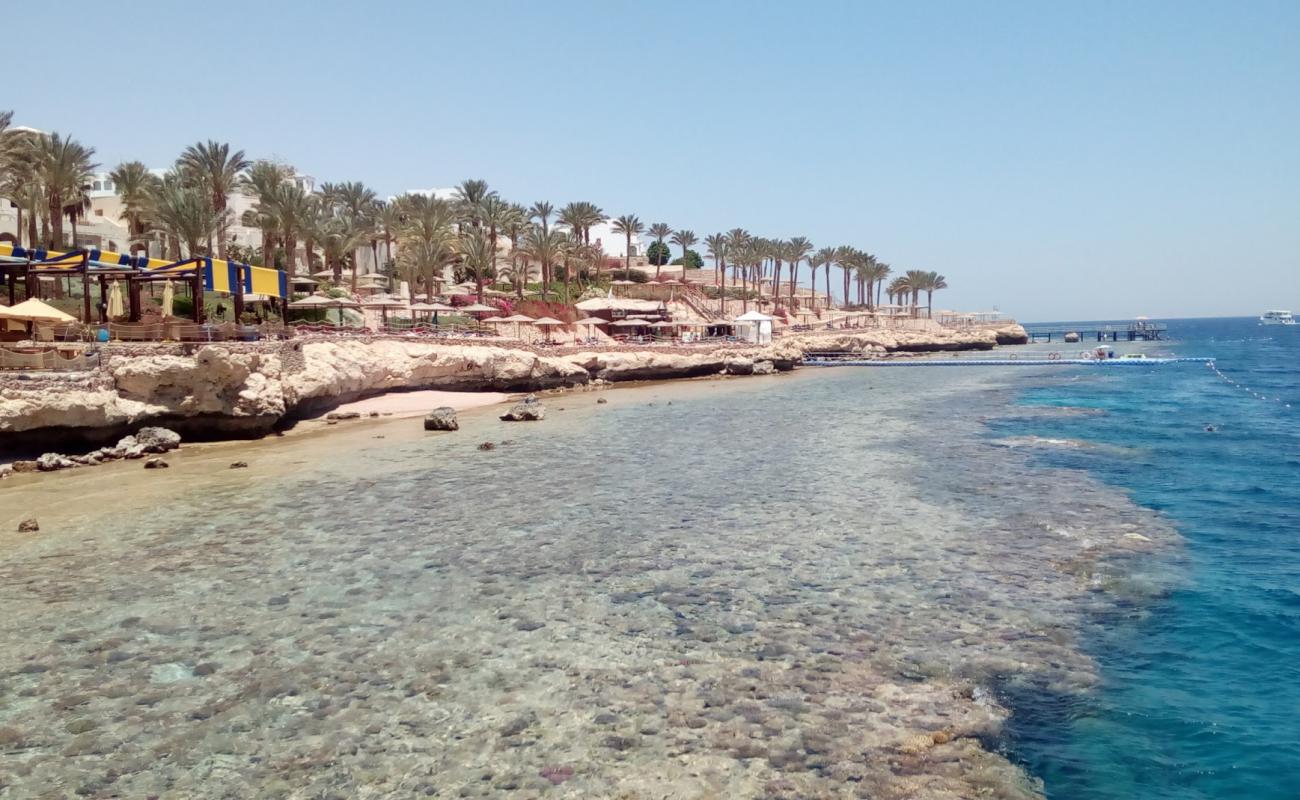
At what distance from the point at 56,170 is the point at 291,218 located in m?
11.0

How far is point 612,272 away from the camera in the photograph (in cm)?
8606

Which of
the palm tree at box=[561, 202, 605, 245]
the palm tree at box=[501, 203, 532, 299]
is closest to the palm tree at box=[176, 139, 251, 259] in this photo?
the palm tree at box=[501, 203, 532, 299]

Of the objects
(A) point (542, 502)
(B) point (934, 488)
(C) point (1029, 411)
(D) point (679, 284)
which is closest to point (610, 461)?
(A) point (542, 502)

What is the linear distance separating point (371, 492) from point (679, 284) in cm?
6183

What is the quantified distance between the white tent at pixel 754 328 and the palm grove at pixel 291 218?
42.1 ft

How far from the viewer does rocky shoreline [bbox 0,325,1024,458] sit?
846 inches

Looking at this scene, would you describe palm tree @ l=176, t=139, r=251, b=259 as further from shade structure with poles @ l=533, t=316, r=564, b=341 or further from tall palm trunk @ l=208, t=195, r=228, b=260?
shade structure with poles @ l=533, t=316, r=564, b=341

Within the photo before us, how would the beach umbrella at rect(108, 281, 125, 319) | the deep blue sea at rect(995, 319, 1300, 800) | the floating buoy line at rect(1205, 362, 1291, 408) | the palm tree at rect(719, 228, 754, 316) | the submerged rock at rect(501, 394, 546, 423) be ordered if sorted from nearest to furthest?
the deep blue sea at rect(995, 319, 1300, 800) < the beach umbrella at rect(108, 281, 125, 319) < the submerged rock at rect(501, 394, 546, 423) < the floating buoy line at rect(1205, 362, 1291, 408) < the palm tree at rect(719, 228, 754, 316)

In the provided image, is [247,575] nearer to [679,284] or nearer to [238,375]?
[238,375]

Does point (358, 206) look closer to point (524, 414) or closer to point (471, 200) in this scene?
point (471, 200)

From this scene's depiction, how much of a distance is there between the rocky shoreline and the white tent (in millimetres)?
21340

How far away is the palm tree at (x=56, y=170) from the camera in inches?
1581

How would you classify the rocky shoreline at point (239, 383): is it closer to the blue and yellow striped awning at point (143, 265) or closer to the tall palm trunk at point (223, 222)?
the blue and yellow striped awning at point (143, 265)

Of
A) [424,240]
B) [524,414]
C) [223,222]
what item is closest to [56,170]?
[223,222]
